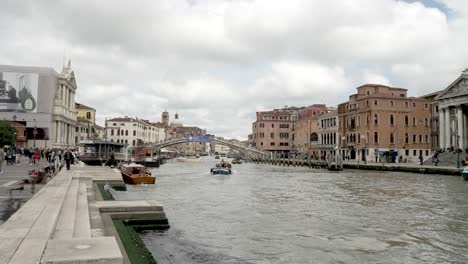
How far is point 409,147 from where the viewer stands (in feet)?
207

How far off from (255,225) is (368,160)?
174 ft

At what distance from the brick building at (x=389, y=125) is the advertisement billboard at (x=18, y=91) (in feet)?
166

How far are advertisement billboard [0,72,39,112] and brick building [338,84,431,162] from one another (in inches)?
1989

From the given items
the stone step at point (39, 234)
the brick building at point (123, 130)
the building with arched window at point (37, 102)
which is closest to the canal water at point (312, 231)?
the stone step at point (39, 234)

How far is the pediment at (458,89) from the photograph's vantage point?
52.9m

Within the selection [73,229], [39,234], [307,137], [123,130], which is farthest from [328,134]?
[39,234]

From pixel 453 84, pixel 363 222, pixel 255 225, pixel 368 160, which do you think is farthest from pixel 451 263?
pixel 368 160

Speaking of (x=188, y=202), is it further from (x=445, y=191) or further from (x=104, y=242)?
(x=445, y=191)

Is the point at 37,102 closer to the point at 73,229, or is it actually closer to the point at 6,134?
the point at 6,134

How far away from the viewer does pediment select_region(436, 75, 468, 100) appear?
52.9 m

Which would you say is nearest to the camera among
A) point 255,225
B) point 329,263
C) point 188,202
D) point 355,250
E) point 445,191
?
point 329,263

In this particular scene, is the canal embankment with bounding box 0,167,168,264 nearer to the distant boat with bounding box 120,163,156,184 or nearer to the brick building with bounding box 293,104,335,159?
the distant boat with bounding box 120,163,156,184

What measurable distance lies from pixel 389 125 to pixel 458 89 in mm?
10723

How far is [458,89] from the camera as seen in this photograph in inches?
2133
